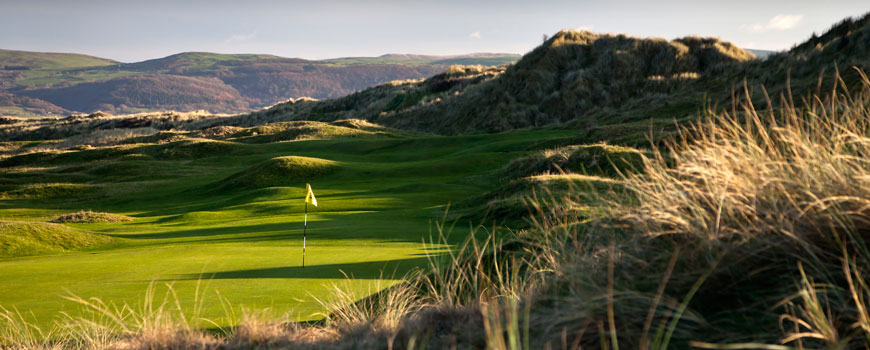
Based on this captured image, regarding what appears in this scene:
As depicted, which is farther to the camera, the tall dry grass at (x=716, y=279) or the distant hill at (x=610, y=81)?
the distant hill at (x=610, y=81)

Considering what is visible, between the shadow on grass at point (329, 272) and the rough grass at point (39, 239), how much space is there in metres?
6.76

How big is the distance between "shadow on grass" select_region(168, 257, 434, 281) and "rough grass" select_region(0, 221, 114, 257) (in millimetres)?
6765

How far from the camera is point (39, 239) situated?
14.4 metres

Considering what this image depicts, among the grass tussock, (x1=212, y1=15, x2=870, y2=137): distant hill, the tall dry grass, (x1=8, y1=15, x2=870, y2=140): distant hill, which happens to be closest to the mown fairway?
the grass tussock

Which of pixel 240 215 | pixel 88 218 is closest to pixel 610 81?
pixel 240 215

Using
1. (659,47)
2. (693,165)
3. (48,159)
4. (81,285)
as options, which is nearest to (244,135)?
(48,159)

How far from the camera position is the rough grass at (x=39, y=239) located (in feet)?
45.4

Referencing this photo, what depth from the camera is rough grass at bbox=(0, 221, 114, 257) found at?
45.4 ft

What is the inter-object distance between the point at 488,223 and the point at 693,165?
10798mm

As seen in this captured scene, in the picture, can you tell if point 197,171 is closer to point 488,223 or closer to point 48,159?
point 48,159

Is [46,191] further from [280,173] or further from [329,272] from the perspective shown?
[329,272]

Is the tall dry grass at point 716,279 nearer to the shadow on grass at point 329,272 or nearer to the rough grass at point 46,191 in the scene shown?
the shadow on grass at point 329,272

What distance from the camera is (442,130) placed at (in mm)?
61969

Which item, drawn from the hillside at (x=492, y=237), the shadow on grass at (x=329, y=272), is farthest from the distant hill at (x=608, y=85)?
the shadow on grass at (x=329, y=272)
